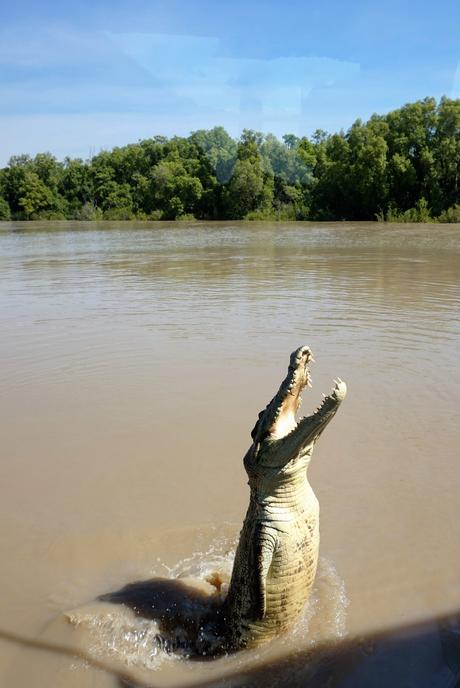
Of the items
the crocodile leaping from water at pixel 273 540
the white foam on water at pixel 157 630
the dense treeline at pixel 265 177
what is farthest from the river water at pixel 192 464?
the dense treeline at pixel 265 177

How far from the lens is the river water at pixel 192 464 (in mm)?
2998

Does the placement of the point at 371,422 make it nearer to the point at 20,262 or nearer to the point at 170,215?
the point at 20,262

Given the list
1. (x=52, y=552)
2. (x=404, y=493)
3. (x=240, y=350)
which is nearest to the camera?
(x=52, y=552)

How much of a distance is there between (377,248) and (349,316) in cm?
1208

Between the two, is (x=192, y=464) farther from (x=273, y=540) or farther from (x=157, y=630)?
(x=273, y=540)

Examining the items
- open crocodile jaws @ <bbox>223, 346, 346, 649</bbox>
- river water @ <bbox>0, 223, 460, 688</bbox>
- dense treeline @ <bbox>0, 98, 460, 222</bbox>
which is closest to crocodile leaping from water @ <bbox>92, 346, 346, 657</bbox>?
open crocodile jaws @ <bbox>223, 346, 346, 649</bbox>

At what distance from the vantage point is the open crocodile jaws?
266 cm

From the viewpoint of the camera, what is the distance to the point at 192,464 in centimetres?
466

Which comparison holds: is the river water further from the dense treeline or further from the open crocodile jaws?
the dense treeline

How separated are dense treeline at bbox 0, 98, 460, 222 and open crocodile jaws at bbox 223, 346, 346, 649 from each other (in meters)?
39.5

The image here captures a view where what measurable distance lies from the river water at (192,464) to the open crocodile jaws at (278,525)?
20 centimetres

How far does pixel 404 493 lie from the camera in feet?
13.5

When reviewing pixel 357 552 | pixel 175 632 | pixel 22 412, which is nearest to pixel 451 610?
pixel 357 552

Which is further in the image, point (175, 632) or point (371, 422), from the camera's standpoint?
point (371, 422)
